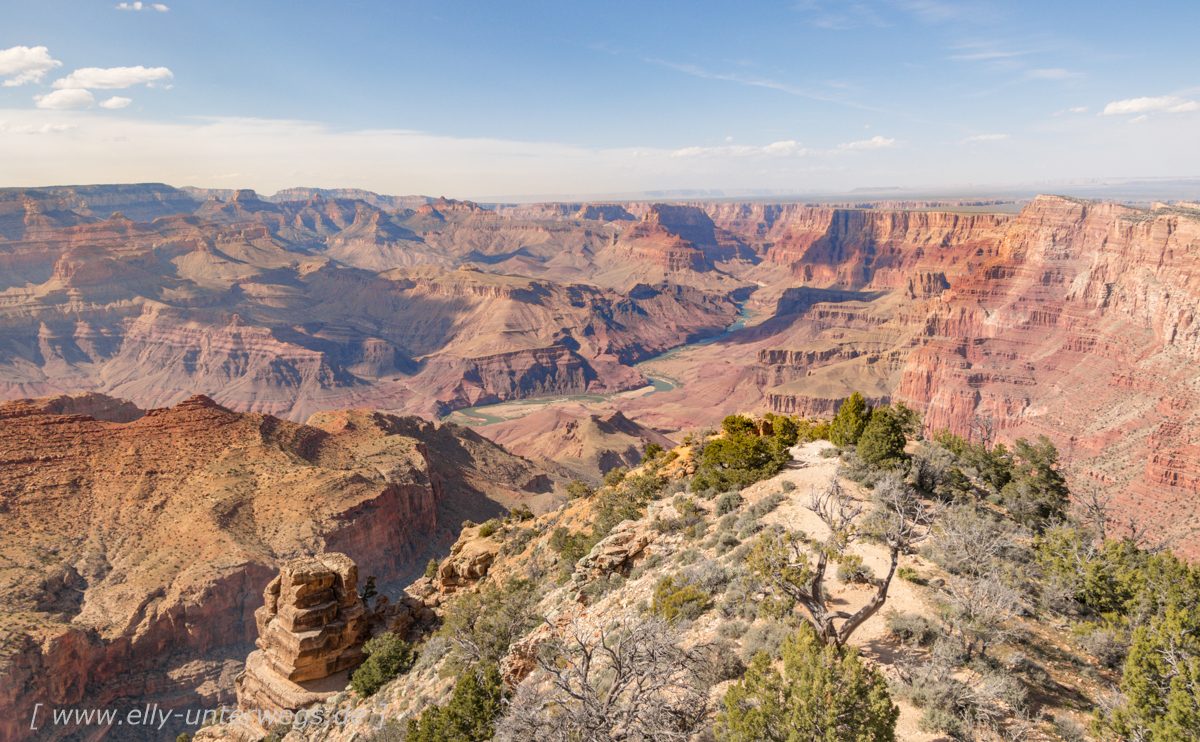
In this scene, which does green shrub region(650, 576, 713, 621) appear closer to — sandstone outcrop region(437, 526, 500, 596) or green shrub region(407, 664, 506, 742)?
green shrub region(407, 664, 506, 742)

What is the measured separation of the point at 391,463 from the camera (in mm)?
71312

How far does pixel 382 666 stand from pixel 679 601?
A: 17.6 m

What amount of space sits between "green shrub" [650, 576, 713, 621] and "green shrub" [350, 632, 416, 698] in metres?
15.7

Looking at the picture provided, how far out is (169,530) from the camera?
5409 cm

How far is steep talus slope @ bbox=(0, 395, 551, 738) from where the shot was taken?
44.6m

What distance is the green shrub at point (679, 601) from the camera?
19.5 m

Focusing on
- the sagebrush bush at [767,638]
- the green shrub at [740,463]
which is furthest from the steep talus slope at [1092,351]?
the sagebrush bush at [767,638]

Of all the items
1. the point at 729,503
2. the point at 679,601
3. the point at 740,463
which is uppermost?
the point at 740,463

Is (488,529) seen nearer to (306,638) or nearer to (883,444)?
(306,638)

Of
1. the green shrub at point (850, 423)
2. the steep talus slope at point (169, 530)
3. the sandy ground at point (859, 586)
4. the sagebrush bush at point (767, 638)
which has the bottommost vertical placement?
the steep talus slope at point (169, 530)

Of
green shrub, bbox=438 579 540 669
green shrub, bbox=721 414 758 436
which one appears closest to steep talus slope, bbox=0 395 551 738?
green shrub, bbox=438 579 540 669

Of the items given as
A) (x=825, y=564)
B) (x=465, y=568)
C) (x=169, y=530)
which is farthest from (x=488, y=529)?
(x=825, y=564)

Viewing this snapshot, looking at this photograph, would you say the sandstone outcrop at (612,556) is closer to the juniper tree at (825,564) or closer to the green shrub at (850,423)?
the juniper tree at (825,564)

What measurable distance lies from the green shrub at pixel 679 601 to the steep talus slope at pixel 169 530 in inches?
1702
